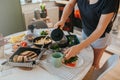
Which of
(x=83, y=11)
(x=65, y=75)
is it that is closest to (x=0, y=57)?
(x=65, y=75)

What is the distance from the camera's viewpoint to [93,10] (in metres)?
1.25

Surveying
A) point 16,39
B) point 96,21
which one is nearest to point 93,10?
point 96,21

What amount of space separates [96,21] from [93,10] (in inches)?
4.3

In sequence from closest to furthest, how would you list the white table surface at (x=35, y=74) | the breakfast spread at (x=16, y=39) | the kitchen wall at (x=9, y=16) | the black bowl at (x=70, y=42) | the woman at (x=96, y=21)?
the white table surface at (x=35, y=74)
the woman at (x=96, y=21)
the black bowl at (x=70, y=42)
the breakfast spread at (x=16, y=39)
the kitchen wall at (x=9, y=16)

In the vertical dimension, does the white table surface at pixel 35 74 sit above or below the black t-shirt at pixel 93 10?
below

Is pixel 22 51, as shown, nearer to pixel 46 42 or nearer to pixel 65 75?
pixel 46 42

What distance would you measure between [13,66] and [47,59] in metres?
0.25

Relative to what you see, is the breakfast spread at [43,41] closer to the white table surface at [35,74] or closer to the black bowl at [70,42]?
the black bowl at [70,42]

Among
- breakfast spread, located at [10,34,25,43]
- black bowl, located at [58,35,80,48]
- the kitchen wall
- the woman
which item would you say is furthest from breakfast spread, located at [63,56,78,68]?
the kitchen wall

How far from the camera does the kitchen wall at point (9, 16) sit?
2.23m

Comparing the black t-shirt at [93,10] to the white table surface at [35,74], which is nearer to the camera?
the white table surface at [35,74]

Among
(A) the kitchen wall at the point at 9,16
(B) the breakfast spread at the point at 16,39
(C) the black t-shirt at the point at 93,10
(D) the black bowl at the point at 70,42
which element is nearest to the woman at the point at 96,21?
(C) the black t-shirt at the point at 93,10

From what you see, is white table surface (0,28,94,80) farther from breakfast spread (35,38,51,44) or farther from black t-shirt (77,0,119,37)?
black t-shirt (77,0,119,37)

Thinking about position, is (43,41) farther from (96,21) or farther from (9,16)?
(9,16)
